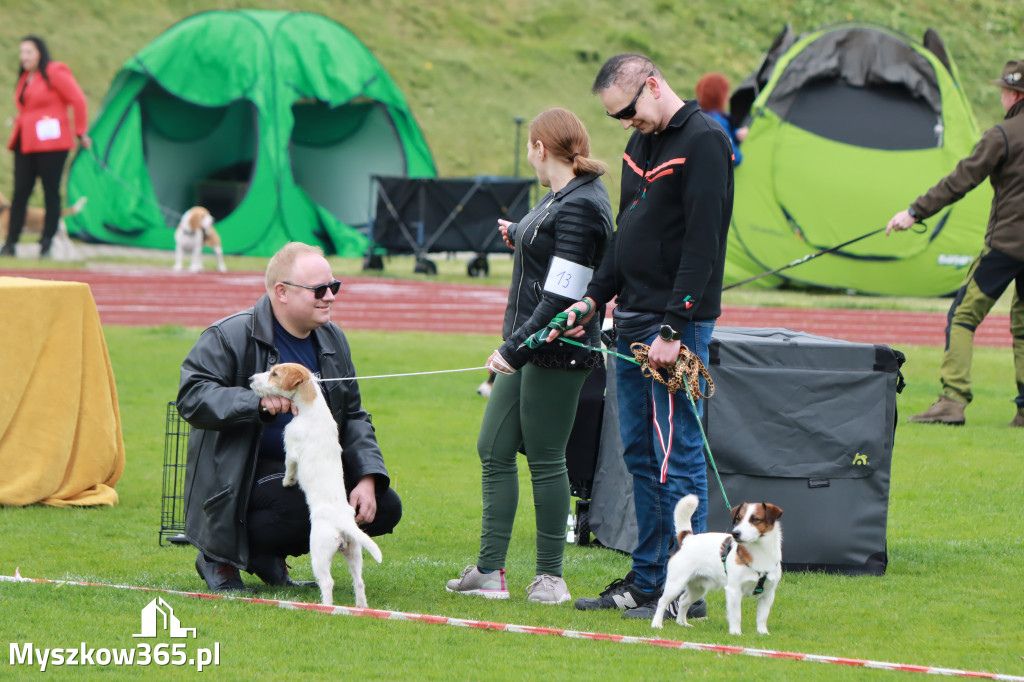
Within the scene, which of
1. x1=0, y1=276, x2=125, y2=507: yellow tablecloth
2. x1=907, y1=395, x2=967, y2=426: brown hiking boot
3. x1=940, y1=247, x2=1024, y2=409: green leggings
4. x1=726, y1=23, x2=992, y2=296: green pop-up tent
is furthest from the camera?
x1=726, y1=23, x2=992, y2=296: green pop-up tent

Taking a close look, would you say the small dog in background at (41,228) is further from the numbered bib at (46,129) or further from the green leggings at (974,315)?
the green leggings at (974,315)

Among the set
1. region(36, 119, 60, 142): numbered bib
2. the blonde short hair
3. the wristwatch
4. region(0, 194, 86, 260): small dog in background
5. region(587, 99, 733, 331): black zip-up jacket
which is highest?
region(36, 119, 60, 142): numbered bib

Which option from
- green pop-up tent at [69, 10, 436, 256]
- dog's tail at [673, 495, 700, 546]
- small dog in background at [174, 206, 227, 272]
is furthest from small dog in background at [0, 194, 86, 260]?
dog's tail at [673, 495, 700, 546]

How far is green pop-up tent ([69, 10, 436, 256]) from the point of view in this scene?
802 inches

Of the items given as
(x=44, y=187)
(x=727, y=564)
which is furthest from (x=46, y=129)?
(x=727, y=564)

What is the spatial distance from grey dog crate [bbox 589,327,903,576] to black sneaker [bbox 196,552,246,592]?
179 centimetres

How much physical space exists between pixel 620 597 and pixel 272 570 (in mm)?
1269

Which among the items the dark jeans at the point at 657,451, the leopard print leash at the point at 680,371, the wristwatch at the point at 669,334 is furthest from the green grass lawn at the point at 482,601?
the wristwatch at the point at 669,334

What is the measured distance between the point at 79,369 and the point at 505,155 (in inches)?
943

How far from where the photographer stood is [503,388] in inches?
179

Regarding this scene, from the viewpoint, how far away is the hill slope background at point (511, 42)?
90.6ft

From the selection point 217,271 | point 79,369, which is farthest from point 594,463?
point 217,271

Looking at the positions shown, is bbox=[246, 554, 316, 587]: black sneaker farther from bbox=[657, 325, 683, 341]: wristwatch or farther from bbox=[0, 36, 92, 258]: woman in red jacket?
bbox=[0, 36, 92, 258]: woman in red jacket

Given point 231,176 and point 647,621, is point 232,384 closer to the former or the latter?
point 647,621
